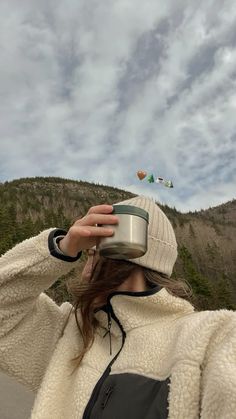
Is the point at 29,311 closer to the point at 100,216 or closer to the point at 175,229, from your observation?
the point at 100,216

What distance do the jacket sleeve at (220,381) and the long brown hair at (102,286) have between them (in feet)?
1.80

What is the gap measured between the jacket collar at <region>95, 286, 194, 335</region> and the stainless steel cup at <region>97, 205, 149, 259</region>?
0.20 meters

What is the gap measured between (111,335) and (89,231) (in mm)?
453

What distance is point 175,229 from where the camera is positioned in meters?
72.6

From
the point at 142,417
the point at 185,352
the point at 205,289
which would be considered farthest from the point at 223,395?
the point at 205,289

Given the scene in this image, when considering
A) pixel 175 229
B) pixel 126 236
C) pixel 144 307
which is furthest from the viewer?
pixel 175 229

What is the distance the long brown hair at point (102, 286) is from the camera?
1.79 metres

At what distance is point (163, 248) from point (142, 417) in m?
0.74

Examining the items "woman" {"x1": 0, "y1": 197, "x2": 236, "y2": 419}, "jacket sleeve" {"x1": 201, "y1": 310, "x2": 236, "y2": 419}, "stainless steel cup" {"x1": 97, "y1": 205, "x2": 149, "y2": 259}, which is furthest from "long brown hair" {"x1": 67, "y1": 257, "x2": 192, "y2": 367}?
"jacket sleeve" {"x1": 201, "y1": 310, "x2": 236, "y2": 419}

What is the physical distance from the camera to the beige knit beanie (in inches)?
71.9

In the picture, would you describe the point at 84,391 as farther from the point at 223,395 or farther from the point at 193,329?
the point at 223,395

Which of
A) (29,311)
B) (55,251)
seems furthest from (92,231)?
(29,311)

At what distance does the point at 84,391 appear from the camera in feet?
5.03

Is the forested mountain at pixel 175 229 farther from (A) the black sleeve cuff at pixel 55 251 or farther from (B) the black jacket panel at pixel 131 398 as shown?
(B) the black jacket panel at pixel 131 398
